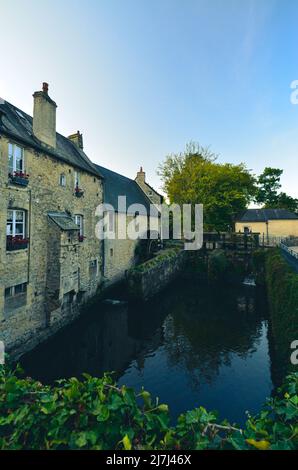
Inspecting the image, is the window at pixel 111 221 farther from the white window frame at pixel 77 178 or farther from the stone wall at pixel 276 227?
the stone wall at pixel 276 227

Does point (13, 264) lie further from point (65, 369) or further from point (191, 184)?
point (191, 184)

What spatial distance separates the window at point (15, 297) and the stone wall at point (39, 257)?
9 centimetres

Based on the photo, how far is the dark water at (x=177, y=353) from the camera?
340 inches

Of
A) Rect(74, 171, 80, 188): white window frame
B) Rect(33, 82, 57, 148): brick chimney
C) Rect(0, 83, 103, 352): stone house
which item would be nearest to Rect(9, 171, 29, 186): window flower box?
Rect(0, 83, 103, 352): stone house

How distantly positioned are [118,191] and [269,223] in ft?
81.5

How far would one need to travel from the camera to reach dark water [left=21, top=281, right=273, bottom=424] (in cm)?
864

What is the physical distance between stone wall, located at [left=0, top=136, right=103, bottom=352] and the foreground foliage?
7787 millimetres

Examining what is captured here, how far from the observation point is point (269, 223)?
36812 millimetres

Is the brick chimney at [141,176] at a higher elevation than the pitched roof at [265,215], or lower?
higher

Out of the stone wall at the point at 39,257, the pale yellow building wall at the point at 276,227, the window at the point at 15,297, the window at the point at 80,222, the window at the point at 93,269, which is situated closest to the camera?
the stone wall at the point at 39,257

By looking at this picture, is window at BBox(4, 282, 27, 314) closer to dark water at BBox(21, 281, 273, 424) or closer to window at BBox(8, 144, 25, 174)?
dark water at BBox(21, 281, 273, 424)

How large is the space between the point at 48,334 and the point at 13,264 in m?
4.18

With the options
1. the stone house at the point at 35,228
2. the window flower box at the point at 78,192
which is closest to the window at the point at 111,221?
the window flower box at the point at 78,192

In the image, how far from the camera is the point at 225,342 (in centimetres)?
1214
